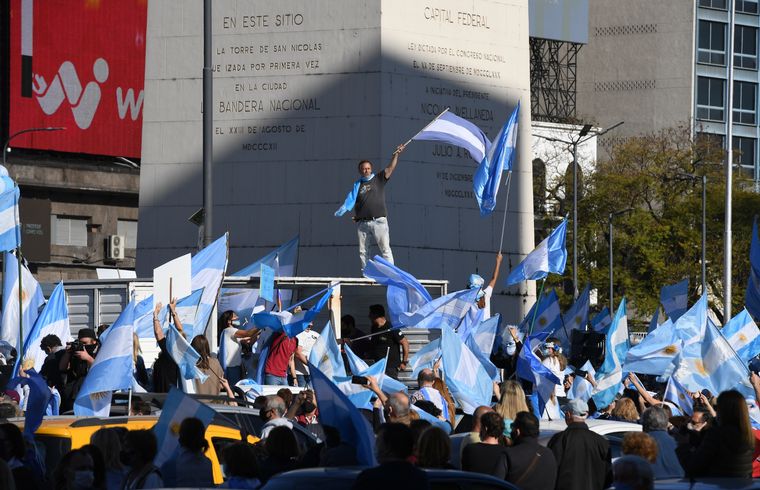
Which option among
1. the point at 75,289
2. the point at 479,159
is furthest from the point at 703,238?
the point at 75,289

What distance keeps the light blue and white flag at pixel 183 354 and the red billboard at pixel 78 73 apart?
5011 cm

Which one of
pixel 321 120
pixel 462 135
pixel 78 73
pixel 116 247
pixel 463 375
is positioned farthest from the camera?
pixel 78 73

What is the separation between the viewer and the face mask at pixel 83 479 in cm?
980

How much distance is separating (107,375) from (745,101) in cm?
7897

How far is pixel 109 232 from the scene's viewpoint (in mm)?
68500

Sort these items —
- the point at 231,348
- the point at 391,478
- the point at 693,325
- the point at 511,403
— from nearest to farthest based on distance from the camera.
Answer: the point at 391,478 → the point at 511,403 → the point at 693,325 → the point at 231,348

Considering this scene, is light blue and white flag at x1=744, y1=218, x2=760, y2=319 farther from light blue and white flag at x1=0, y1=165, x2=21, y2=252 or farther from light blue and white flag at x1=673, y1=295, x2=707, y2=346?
→ light blue and white flag at x1=0, y1=165, x2=21, y2=252

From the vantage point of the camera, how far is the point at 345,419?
10438mm

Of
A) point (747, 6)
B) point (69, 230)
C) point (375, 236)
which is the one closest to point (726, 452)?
point (375, 236)

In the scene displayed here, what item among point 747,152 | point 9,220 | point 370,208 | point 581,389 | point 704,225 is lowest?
point 581,389

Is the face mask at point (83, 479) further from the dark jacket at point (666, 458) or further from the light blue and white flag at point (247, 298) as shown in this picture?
the light blue and white flag at point (247, 298)

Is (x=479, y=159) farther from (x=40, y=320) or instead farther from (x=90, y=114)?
(x=90, y=114)

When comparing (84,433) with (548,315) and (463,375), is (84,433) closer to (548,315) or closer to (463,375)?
(463,375)

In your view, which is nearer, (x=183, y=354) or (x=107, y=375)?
(x=107, y=375)
